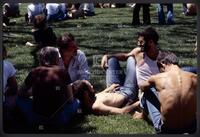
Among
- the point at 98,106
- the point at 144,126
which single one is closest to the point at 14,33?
the point at 98,106

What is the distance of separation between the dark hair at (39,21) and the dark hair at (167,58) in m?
0.87

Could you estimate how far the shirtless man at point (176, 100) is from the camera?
490 cm

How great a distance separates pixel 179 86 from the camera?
4.91m

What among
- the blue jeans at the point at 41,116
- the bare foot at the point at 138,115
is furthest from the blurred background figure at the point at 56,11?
the bare foot at the point at 138,115

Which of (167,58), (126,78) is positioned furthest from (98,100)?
(167,58)

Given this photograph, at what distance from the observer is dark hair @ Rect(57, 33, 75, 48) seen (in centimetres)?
516

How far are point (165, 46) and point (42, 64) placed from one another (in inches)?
35.2

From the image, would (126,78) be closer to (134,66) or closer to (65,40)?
(134,66)

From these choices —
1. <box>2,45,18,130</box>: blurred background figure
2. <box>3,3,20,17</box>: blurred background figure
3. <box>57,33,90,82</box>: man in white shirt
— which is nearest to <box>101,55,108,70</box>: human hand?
<box>57,33,90,82</box>: man in white shirt

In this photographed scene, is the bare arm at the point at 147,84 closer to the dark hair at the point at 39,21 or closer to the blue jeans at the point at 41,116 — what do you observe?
the blue jeans at the point at 41,116

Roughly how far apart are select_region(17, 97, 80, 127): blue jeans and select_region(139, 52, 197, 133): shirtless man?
619 mm

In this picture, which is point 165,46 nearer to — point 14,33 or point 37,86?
point 37,86

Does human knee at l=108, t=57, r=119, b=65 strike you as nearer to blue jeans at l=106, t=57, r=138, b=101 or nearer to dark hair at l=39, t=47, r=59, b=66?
blue jeans at l=106, t=57, r=138, b=101

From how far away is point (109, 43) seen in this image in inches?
204
